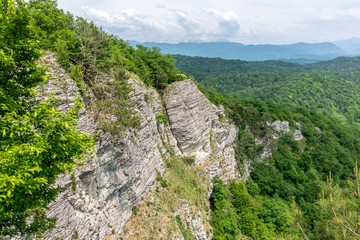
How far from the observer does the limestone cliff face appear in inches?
594

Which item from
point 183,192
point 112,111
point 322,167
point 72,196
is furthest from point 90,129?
point 322,167

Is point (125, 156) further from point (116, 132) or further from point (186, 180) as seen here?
point (186, 180)

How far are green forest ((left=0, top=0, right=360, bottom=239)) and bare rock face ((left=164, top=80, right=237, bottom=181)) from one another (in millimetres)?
1798

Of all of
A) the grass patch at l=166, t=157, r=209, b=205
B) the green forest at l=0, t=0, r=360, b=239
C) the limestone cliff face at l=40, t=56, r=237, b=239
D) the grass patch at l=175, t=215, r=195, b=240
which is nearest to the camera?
the green forest at l=0, t=0, r=360, b=239

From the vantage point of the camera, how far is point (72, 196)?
14930 millimetres

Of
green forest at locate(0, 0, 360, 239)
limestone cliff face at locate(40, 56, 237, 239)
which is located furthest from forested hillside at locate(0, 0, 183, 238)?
limestone cliff face at locate(40, 56, 237, 239)

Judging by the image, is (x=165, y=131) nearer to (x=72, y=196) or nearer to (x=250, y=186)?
(x=72, y=196)

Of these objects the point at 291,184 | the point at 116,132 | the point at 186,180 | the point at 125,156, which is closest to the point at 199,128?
the point at 186,180

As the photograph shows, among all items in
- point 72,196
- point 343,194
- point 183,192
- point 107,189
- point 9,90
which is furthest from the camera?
point 183,192

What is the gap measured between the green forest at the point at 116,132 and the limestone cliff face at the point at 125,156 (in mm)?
1233

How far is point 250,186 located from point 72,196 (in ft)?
107

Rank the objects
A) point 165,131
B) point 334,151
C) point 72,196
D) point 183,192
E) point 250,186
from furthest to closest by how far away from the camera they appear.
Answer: point 334,151, point 250,186, point 165,131, point 183,192, point 72,196

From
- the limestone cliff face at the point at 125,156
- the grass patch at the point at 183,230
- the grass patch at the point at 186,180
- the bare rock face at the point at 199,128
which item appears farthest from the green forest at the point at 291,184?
the limestone cliff face at the point at 125,156

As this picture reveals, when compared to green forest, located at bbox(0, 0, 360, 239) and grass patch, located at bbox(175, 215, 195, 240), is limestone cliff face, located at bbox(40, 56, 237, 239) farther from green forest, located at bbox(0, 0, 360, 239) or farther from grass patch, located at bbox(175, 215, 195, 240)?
grass patch, located at bbox(175, 215, 195, 240)
